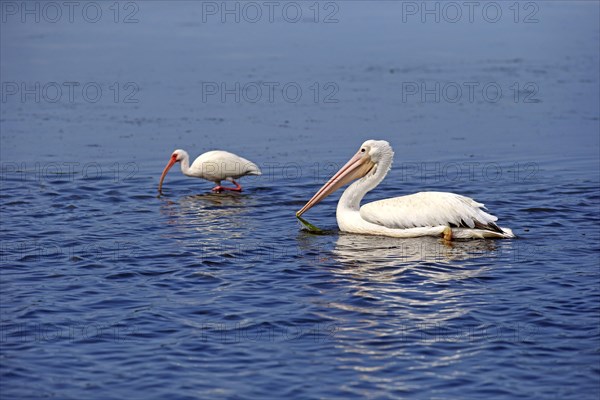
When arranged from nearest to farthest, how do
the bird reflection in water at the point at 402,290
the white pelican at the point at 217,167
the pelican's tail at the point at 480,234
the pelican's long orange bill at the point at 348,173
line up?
the bird reflection in water at the point at 402,290, the pelican's tail at the point at 480,234, the pelican's long orange bill at the point at 348,173, the white pelican at the point at 217,167

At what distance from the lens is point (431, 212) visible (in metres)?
10.8

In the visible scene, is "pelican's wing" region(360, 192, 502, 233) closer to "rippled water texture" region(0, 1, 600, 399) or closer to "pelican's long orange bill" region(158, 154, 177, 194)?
"rippled water texture" region(0, 1, 600, 399)

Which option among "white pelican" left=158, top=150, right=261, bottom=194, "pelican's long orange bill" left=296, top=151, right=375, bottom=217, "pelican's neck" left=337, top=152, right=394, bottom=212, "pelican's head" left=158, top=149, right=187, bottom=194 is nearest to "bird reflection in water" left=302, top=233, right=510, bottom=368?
"pelican's neck" left=337, top=152, right=394, bottom=212

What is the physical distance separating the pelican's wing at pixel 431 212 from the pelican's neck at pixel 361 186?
439 millimetres

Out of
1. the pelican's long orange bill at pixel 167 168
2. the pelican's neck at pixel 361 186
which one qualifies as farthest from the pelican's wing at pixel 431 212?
the pelican's long orange bill at pixel 167 168

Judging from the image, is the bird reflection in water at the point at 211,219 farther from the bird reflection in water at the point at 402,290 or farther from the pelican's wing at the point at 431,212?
the pelican's wing at the point at 431,212

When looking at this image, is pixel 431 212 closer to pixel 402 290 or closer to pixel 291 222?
pixel 291 222

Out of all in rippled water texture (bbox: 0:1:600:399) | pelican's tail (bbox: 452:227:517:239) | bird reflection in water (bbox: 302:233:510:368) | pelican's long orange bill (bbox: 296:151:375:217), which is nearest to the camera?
rippled water texture (bbox: 0:1:600:399)

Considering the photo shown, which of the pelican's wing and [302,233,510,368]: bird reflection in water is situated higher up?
the pelican's wing

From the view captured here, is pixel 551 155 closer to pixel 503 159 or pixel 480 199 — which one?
pixel 503 159

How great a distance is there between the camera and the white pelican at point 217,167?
13.3m

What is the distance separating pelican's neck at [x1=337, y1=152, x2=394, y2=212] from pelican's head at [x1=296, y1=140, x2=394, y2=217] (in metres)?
0.03

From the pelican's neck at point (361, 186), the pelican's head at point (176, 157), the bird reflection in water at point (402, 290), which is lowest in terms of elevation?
the bird reflection in water at point (402, 290)

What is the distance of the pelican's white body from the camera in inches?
418
